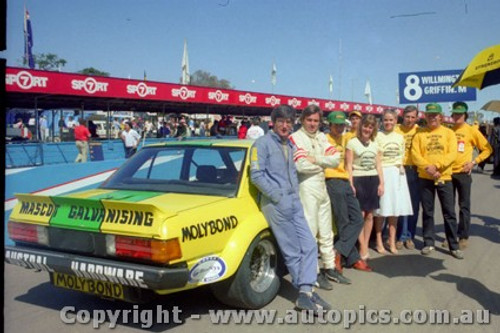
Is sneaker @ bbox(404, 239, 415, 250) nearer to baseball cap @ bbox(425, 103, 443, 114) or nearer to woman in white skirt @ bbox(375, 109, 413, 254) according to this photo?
woman in white skirt @ bbox(375, 109, 413, 254)

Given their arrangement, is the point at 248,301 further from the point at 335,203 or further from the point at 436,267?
the point at 436,267

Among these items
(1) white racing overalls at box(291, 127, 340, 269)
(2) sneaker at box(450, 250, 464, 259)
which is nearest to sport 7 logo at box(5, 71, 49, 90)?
(1) white racing overalls at box(291, 127, 340, 269)

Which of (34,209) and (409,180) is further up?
(409,180)

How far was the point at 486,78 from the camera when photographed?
4.76m

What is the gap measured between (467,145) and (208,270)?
178 inches

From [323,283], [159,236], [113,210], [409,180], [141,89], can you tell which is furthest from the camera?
[141,89]

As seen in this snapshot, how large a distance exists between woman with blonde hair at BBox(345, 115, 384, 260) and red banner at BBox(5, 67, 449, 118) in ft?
28.3

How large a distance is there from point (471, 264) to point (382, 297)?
1793 mm

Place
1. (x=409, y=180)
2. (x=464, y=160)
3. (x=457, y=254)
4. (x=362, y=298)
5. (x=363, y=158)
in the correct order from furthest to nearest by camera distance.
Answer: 1. (x=409, y=180)
2. (x=464, y=160)
3. (x=457, y=254)
4. (x=363, y=158)
5. (x=362, y=298)

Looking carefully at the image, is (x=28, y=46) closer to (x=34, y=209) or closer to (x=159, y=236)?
(x=34, y=209)

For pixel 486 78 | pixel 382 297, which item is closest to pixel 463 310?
pixel 382 297

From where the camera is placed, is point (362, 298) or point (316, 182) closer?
point (362, 298)

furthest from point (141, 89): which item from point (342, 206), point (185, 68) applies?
point (185, 68)

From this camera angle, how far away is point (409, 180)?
649 centimetres
